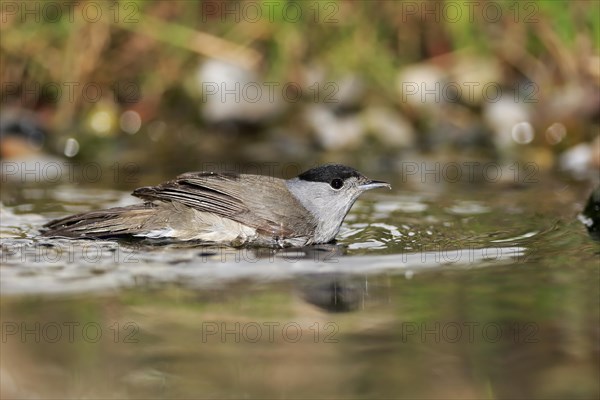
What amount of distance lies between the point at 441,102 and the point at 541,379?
23.3ft

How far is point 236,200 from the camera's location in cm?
673

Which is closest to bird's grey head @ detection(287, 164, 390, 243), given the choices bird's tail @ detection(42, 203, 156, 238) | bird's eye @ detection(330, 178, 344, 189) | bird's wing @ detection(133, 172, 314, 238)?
bird's eye @ detection(330, 178, 344, 189)

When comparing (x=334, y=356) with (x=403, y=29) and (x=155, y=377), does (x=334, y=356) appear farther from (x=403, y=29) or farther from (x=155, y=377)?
(x=403, y=29)

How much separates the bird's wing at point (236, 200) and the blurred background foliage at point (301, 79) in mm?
3056

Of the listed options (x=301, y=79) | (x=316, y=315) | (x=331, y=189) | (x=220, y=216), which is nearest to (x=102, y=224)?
(x=220, y=216)

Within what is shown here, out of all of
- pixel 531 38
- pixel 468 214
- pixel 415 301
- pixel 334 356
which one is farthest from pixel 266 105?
pixel 334 356

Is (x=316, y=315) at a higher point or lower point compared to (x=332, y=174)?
lower

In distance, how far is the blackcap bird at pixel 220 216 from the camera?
668 cm

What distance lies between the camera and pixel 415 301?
5195mm

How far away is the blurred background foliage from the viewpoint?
33.6ft

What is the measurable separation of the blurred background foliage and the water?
3.26m

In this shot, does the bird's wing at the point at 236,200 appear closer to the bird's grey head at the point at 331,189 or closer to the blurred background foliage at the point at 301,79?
the bird's grey head at the point at 331,189

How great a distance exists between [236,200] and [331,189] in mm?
645

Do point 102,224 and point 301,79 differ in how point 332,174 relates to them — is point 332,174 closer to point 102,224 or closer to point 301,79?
point 102,224
